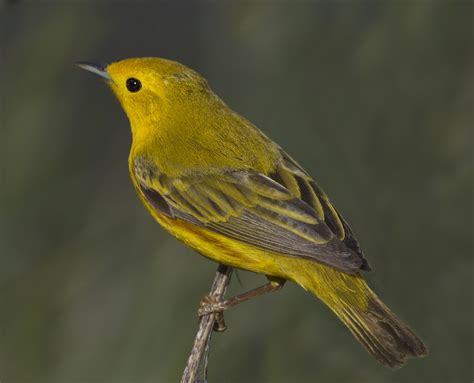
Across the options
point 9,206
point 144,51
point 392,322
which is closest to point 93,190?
point 9,206

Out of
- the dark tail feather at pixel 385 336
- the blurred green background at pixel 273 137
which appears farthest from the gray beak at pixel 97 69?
the dark tail feather at pixel 385 336

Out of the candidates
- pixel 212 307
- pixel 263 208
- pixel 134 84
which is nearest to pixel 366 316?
pixel 263 208

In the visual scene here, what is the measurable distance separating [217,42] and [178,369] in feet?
9.44

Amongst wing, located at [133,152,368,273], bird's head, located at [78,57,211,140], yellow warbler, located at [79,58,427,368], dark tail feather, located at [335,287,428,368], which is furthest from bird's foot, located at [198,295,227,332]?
bird's head, located at [78,57,211,140]

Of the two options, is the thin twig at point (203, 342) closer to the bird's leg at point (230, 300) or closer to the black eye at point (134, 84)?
the bird's leg at point (230, 300)

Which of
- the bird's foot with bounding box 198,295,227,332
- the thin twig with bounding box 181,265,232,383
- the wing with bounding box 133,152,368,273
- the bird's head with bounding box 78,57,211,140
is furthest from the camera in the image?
the bird's head with bounding box 78,57,211,140

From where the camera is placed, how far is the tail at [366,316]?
4.65 m

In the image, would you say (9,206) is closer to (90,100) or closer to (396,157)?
(90,100)

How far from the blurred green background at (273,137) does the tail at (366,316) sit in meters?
1.09

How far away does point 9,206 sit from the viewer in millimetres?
6895

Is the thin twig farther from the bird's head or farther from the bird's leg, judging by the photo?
the bird's head

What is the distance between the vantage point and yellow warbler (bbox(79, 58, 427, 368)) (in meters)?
4.67

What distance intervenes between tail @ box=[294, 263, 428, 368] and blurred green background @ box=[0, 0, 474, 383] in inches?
42.8

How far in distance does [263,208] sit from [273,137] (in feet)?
5.47
